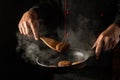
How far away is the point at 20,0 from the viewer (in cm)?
166

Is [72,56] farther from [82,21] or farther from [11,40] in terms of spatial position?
[11,40]

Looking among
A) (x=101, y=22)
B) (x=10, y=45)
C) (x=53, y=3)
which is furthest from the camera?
(x=10, y=45)

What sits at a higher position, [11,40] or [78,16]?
[78,16]

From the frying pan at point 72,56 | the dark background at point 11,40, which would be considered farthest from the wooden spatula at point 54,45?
the dark background at point 11,40

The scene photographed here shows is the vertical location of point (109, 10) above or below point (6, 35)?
above

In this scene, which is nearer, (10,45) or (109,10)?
(109,10)

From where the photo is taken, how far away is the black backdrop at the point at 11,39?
1.63 m

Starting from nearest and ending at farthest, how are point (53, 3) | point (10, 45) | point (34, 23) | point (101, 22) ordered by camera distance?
→ point (34, 23), point (101, 22), point (53, 3), point (10, 45)

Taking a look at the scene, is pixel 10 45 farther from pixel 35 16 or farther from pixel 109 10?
pixel 109 10

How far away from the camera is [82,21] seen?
1517 mm

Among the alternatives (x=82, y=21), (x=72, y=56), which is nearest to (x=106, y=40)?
(x=72, y=56)

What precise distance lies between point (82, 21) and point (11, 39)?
1.75ft

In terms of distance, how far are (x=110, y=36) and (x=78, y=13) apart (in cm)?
40

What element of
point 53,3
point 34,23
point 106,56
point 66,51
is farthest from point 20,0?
point 106,56
